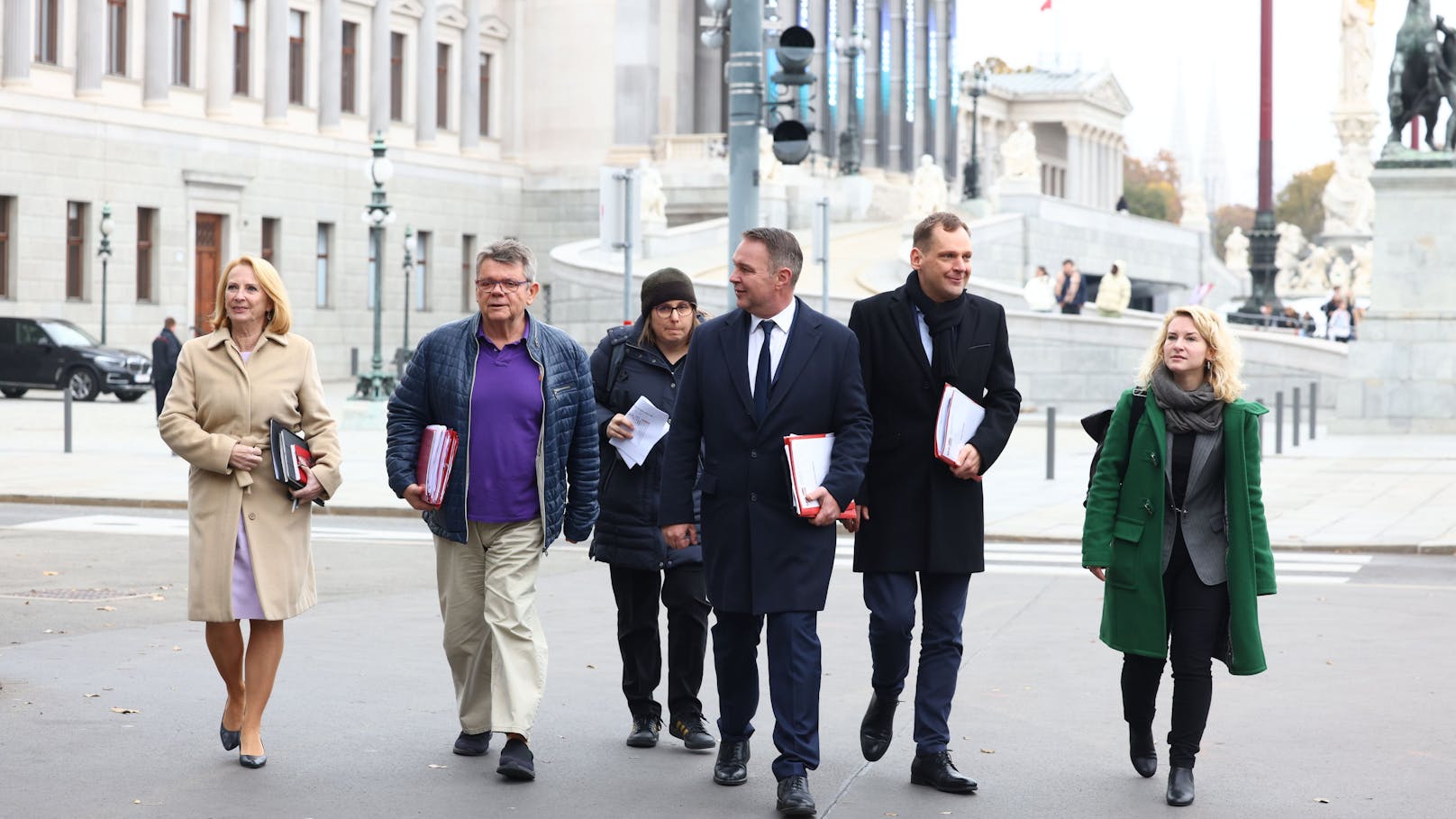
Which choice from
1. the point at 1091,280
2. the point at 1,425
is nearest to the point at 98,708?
the point at 1,425

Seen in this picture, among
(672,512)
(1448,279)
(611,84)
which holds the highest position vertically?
(611,84)

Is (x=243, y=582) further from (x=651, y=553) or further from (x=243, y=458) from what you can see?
(x=651, y=553)

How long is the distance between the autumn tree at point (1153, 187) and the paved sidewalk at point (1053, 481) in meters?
120

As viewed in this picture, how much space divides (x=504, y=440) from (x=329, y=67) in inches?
1981

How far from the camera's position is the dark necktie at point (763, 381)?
677 cm

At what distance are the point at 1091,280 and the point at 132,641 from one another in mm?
54386

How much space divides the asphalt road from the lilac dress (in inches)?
22.4

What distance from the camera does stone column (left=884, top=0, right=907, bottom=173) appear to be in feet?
268

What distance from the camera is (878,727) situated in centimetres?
724

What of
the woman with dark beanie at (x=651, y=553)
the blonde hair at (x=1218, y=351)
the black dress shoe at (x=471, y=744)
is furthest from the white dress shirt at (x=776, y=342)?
the black dress shoe at (x=471, y=744)

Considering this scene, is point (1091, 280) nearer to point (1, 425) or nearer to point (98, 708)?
point (1, 425)

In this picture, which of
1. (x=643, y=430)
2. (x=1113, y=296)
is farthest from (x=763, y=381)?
(x=1113, y=296)

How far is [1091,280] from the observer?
6222 cm

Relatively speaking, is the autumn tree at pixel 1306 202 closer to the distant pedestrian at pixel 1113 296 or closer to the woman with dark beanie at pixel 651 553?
the distant pedestrian at pixel 1113 296
